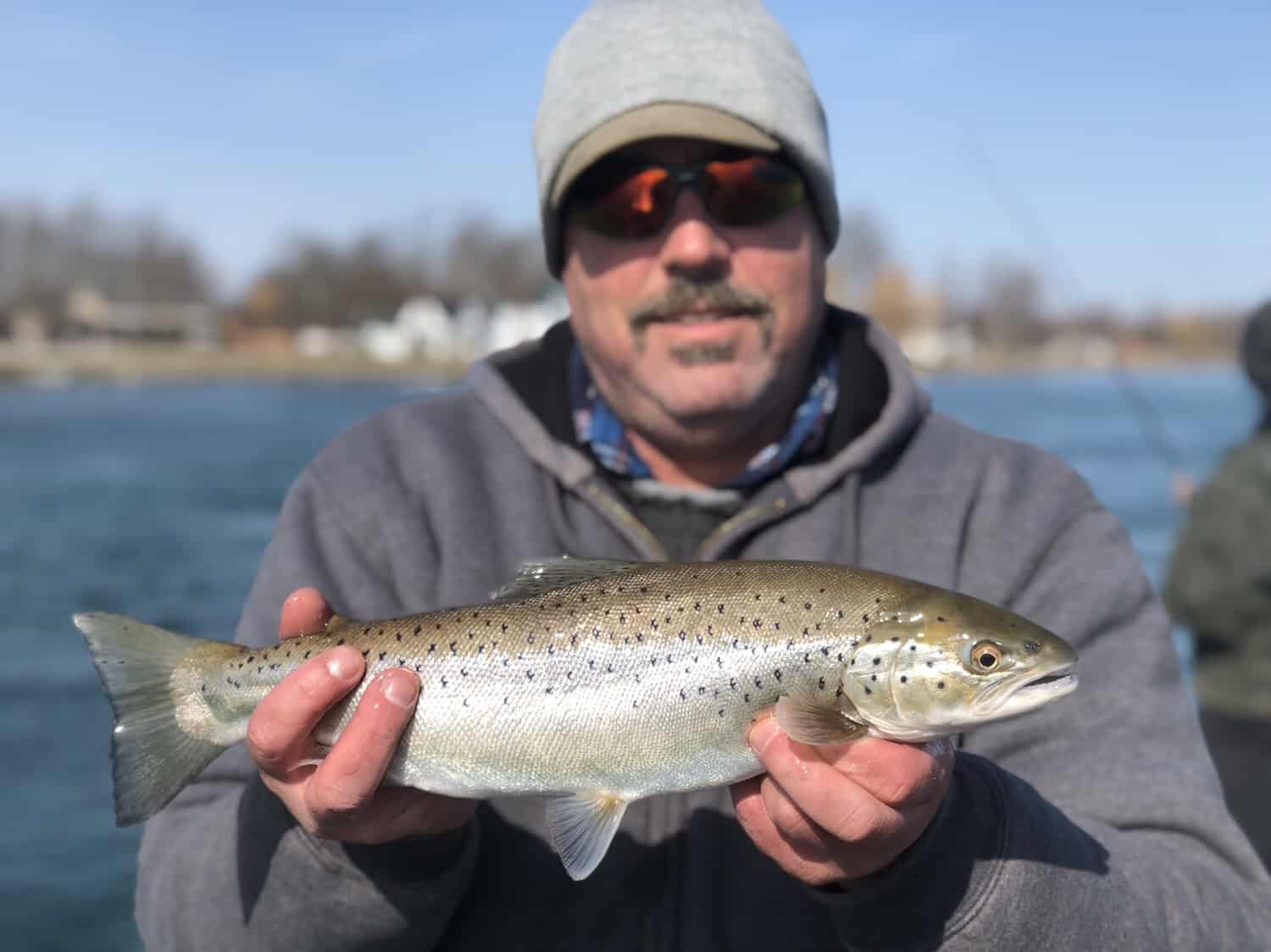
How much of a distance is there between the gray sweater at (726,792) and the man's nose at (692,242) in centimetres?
56

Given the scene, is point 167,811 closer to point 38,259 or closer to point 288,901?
point 288,901

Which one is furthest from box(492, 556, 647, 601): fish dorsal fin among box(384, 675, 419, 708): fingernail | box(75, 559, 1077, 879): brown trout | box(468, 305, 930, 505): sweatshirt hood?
box(468, 305, 930, 505): sweatshirt hood

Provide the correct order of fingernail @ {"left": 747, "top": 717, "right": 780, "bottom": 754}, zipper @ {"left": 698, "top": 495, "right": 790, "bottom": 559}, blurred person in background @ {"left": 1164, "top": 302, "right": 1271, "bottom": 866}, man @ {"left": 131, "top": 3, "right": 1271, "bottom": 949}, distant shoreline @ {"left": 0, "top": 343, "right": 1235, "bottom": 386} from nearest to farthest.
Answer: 1. fingernail @ {"left": 747, "top": 717, "right": 780, "bottom": 754}
2. man @ {"left": 131, "top": 3, "right": 1271, "bottom": 949}
3. zipper @ {"left": 698, "top": 495, "right": 790, "bottom": 559}
4. blurred person in background @ {"left": 1164, "top": 302, "right": 1271, "bottom": 866}
5. distant shoreline @ {"left": 0, "top": 343, "right": 1235, "bottom": 386}

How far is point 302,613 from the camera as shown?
252cm

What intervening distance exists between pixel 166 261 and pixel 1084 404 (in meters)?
86.5

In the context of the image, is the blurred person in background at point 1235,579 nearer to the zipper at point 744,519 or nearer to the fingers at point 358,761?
the zipper at point 744,519

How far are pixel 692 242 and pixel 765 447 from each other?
613 mm

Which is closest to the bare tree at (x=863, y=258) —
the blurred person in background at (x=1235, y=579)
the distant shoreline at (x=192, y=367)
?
the distant shoreline at (x=192, y=367)

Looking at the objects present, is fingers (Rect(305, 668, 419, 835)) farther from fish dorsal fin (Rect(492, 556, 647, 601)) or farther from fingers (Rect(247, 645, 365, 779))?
fish dorsal fin (Rect(492, 556, 647, 601))

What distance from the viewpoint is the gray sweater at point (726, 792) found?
238 cm

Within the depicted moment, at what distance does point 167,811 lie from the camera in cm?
288

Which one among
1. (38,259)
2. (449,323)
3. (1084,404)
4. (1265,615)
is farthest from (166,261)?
(1265,615)

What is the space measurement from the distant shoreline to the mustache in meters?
63.6

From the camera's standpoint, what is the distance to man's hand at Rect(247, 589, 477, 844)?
226 centimetres
